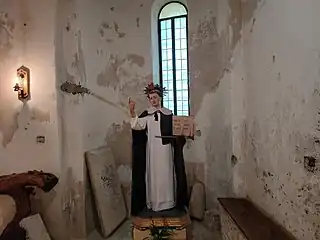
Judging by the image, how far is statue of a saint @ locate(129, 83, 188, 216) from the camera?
11.8 ft

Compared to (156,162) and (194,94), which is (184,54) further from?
(156,162)

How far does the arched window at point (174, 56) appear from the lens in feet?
15.3

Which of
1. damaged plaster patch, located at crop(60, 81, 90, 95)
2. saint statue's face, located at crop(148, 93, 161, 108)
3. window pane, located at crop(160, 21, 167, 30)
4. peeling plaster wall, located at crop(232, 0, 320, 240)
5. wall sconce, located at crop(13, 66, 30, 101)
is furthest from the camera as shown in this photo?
window pane, located at crop(160, 21, 167, 30)

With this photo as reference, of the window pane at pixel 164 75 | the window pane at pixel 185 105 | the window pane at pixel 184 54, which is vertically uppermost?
the window pane at pixel 184 54

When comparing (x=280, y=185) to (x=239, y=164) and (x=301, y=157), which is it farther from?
(x=239, y=164)

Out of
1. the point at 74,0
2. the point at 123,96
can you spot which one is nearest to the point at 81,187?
the point at 123,96

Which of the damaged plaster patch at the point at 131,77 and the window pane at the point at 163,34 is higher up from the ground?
the window pane at the point at 163,34

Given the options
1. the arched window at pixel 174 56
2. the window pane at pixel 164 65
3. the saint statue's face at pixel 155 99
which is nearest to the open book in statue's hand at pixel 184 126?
the saint statue's face at pixel 155 99

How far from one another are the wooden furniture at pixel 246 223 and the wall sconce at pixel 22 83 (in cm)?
209

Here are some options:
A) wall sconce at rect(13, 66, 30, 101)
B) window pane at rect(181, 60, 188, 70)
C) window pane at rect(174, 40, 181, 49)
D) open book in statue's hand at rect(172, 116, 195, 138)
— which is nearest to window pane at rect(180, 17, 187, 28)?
window pane at rect(174, 40, 181, 49)

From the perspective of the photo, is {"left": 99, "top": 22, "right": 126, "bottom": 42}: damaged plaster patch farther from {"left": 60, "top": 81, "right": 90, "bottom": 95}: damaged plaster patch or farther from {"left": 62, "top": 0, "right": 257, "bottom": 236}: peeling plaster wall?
{"left": 60, "top": 81, "right": 90, "bottom": 95}: damaged plaster patch

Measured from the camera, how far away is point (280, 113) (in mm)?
2854

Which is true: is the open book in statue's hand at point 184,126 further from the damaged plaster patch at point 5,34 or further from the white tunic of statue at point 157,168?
the damaged plaster patch at point 5,34

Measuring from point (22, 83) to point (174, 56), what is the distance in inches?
68.2
